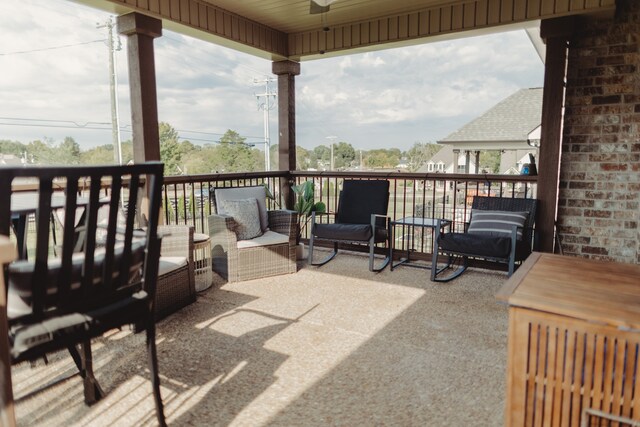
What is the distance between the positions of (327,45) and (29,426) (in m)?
4.76

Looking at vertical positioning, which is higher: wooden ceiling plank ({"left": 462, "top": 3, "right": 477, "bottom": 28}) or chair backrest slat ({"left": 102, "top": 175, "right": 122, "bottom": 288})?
wooden ceiling plank ({"left": 462, "top": 3, "right": 477, "bottom": 28})

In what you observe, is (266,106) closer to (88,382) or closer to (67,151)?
(67,151)

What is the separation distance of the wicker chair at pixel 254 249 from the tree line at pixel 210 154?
36.3ft

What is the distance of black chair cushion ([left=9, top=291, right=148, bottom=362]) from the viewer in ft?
4.23

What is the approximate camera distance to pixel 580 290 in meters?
1.43

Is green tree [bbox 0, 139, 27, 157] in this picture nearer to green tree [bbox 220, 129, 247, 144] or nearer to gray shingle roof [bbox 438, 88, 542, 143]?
green tree [bbox 220, 129, 247, 144]

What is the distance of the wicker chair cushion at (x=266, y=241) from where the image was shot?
3.98m

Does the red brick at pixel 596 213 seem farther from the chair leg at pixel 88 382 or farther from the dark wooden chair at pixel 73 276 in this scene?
the chair leg at pixel 88 382

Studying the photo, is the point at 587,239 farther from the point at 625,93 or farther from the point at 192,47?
the point at 192,47

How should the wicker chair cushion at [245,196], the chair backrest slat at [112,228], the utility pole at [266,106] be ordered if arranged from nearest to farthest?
the chair backrest slat at [112,228]
the wicker chair cushion at [245,196]
the utility pole at [266,106]

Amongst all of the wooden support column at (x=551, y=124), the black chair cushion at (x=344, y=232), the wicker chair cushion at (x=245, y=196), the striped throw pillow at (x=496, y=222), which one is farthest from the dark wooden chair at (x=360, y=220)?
the wooden support column at (x=551, y=124)

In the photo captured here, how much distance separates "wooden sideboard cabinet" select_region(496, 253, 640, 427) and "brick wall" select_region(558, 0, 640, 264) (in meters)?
2.89

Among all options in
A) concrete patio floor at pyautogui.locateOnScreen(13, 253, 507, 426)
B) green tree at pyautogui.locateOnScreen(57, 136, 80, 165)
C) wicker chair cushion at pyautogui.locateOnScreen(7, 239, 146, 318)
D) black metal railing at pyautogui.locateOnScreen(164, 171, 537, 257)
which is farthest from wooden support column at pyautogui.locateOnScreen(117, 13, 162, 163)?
green tree at pyautogui.locateOnScreen(57, 136, 80, 165)

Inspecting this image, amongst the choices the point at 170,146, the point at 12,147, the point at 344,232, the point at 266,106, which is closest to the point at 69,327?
the point at 344,232
